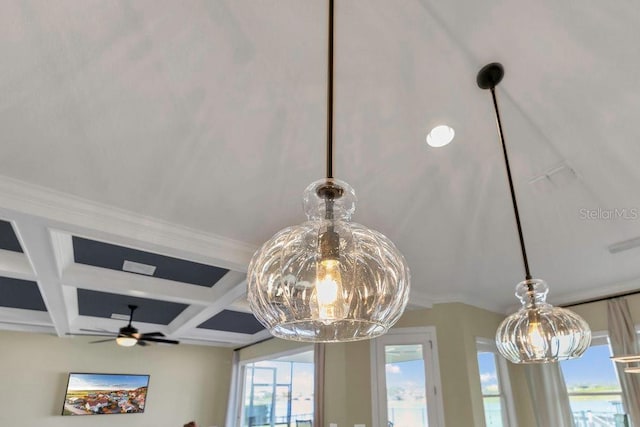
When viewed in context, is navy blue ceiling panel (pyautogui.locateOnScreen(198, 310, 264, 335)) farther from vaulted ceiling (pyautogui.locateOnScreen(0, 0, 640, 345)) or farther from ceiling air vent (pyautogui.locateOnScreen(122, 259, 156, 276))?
vaulted ceiling (pyautogui.locateOnScreen(0, 0, 640, 345))

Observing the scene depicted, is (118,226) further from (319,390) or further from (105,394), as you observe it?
(105,394)

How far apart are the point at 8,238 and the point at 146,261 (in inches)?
39.5

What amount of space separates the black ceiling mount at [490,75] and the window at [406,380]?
113 inches

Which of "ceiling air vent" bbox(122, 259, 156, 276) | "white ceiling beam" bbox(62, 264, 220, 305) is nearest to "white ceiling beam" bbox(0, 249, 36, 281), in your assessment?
"white ceiling beam" bbox(62, 264, 220, 305)

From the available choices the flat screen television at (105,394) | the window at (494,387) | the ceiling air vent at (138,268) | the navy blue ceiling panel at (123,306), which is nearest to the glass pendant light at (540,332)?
the window at (494,387)

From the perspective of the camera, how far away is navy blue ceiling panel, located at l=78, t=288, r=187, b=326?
4281mm

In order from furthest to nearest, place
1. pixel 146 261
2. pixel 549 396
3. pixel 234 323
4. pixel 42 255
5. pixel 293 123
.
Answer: pixel 234 323, pixel 549 396, pixel 146 261, pixel 42 255, pixel 293 123

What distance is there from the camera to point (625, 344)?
11.9 ft

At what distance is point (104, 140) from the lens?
1974 mm

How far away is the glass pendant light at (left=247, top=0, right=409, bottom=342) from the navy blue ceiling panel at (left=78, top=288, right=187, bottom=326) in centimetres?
404

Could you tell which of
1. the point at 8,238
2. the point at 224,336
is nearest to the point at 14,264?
the point at 8,238

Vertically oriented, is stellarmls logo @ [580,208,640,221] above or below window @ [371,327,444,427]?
above

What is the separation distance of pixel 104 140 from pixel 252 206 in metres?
0.96

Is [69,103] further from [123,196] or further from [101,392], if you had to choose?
[101,392]
